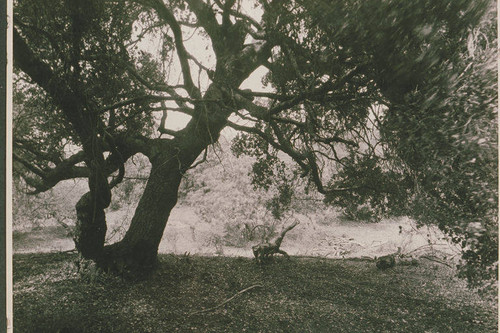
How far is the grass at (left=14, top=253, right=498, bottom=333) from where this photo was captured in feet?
14.6

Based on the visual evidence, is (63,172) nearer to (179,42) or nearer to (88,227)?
(88,227)

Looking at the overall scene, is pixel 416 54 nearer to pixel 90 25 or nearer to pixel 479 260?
pixel 479 260

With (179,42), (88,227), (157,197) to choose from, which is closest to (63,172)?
(88,227)

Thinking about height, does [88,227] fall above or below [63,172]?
below

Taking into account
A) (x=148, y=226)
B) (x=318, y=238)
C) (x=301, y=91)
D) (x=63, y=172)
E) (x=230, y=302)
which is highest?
(x=301, y=91)

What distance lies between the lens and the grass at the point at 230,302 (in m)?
4.46

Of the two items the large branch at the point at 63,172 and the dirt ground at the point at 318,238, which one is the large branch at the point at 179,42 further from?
the dirt ground at the point at 318,238

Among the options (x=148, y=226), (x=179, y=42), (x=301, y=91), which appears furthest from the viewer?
(x=148, y=226)

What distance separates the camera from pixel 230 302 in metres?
5.38

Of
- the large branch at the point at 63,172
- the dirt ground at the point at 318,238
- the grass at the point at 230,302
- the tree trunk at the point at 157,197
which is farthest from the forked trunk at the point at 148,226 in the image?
the dirt ground at the point at 318,238

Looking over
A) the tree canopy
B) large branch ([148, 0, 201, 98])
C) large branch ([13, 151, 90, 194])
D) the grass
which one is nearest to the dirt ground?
the grass

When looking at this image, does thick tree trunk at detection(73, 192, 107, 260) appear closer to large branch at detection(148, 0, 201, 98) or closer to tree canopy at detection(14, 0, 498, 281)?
tree canopy at detection(14, 0, 498, 281)

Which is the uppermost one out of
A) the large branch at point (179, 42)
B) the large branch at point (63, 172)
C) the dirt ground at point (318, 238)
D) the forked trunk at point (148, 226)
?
the large branch at point (179, 42)

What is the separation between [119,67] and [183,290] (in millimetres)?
3593
